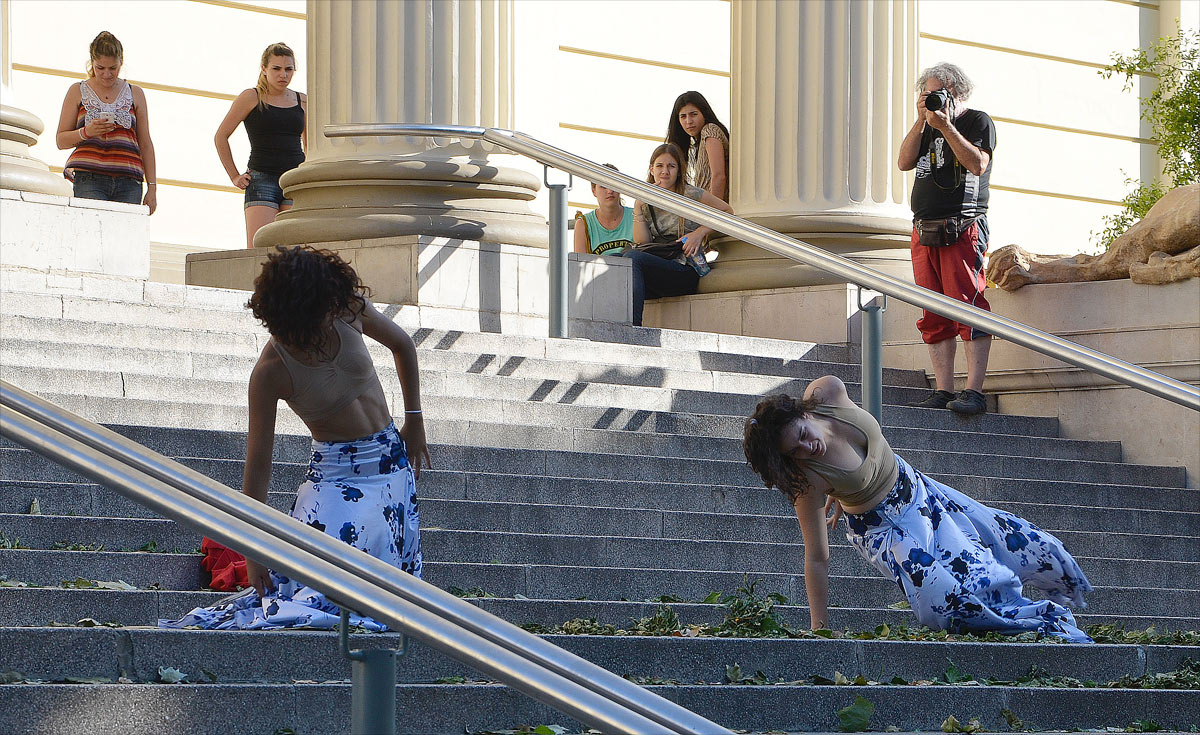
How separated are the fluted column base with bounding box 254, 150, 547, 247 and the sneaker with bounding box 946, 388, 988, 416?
8.45ft

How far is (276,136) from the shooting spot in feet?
39.6

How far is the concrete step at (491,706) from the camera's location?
4.19 metres

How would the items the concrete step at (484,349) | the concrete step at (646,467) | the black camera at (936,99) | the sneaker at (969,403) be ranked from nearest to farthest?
the concrete step at (646,467)
the concrete step at (484,349)
the black camera at (936,99)
the sneaker at (969,403)

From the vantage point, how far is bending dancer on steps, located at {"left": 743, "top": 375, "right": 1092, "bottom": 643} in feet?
20.2

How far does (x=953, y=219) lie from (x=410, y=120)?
10.2 ft

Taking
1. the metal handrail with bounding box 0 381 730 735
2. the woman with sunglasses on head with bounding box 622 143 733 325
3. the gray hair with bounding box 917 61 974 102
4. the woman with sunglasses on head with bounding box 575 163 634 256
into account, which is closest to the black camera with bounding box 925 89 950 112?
the gray hair with bounding box 917 61 974 102

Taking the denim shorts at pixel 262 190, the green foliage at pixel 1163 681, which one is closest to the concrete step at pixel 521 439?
the green foliage at pixel 1163 681

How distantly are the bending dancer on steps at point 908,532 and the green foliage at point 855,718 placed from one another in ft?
3.37

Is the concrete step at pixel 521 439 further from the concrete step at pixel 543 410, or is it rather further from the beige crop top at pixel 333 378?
the beige crop top at pixel 333 378

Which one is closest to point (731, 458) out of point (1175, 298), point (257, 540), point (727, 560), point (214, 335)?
point (727, 560)

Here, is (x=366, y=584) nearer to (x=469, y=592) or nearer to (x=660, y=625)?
(x=660, y=625)

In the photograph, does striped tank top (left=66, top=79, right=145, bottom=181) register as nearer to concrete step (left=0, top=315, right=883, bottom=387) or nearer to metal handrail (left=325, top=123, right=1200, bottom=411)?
metal handrail (left=325, top=123, right=1200, bottom=411)

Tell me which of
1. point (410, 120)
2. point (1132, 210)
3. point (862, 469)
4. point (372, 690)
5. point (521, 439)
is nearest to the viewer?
point (372, 690)

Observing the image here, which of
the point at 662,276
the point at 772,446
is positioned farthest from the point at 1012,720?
the point at 662,276
